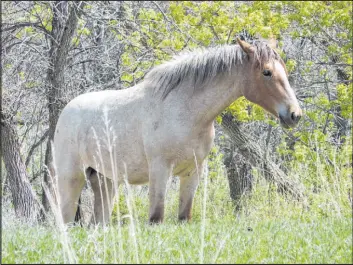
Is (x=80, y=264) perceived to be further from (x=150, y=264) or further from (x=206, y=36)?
(x=206, y=36)

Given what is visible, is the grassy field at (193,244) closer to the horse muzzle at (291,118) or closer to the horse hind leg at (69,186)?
the horse muzzle at (291,118)

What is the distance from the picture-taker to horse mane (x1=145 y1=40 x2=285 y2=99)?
705cm

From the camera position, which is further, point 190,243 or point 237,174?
point 237,174

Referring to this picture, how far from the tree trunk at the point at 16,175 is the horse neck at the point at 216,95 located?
4.34 m

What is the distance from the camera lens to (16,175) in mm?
10539

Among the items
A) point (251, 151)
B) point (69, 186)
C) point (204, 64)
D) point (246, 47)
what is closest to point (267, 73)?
point (246, 47)

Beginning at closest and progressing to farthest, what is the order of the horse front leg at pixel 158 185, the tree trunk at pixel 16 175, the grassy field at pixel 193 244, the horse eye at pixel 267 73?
the grassy field at pixel 193 244, the horse front leg at pixel 158 185, the horse eye at pixel 267 73, the tree trunk at pixel 16 175

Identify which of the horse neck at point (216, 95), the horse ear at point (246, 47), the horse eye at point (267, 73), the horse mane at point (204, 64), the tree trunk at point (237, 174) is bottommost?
the tree trunk at point (237, 174)

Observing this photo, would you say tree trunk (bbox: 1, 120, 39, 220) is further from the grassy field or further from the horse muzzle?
the horse muzzle

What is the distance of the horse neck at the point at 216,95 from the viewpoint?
7.05m

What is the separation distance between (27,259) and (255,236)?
1753 mm

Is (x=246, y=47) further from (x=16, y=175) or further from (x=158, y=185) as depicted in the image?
(x=16, y=175)

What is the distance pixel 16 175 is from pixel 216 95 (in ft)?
15.3

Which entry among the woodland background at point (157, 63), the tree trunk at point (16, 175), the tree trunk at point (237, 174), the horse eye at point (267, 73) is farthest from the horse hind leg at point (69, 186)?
the tree trunk at point (237, 174)
